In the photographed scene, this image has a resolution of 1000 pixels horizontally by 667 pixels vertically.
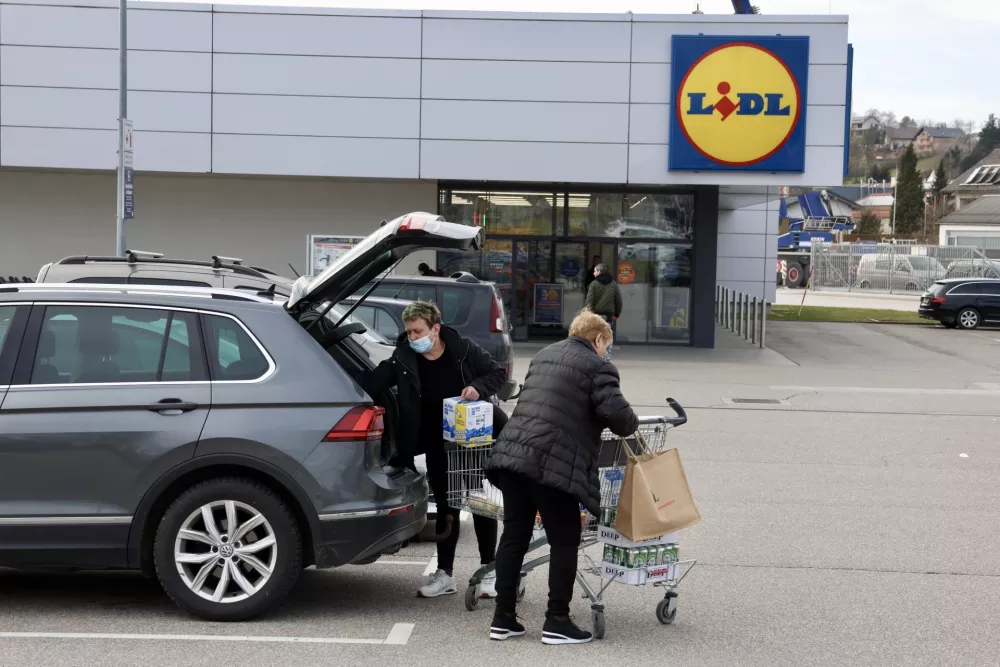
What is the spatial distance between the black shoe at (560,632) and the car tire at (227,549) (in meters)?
1.25

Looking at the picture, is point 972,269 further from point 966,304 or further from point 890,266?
point 966,304

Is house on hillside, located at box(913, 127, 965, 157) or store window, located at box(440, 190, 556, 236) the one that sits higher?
house on hillside, located at box(913, 127, 965, 157)

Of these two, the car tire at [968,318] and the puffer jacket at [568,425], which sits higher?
the puffer jacket at [568,425]

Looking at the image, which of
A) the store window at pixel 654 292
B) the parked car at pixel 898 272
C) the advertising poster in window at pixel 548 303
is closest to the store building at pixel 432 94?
the store window at pixel 654 292

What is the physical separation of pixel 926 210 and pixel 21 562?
113 metres

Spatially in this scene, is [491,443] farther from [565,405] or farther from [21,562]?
[21,562]

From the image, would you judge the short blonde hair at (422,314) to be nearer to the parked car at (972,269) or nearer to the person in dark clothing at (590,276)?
the person in dark clothing at (590,276)

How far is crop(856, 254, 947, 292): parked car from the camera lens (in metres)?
52.0

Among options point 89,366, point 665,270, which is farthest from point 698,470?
point 665,270

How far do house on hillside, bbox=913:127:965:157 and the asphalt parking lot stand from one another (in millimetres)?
185390

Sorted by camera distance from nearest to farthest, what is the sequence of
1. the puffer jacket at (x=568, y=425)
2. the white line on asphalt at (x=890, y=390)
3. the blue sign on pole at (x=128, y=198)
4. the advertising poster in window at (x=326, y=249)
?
1. the puffer jacket at (x=568, y=425)
2. the blue sign on pole at (x=128, y=198)
3. the white line on asphalt at (x=890, y=390)
4. the advertising poster in window at (x=326, y=249)

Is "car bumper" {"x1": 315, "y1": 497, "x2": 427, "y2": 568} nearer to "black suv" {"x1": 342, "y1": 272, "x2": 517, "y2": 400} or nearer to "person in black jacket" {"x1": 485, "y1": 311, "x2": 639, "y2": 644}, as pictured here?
"person in black jacket" {"x1": 485, "y1": 311, "x2": 639, "y2": 644}

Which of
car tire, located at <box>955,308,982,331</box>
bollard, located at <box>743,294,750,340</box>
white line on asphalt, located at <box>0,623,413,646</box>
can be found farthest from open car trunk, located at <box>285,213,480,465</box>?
car tire, located at <box>955,308,982,331</box>

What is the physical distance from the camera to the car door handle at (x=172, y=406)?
17.6ft
